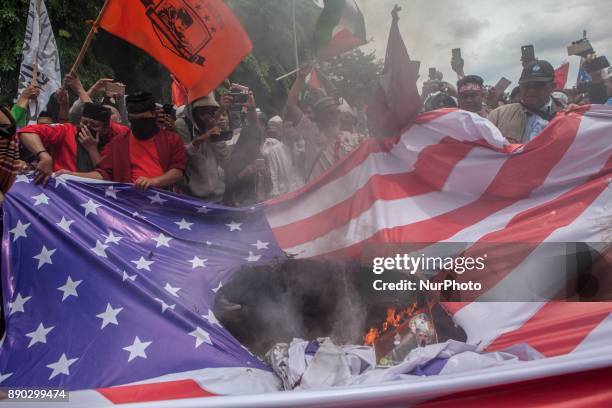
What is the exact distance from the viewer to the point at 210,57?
11.3 feet

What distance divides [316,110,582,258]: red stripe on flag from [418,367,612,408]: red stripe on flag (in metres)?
1.25

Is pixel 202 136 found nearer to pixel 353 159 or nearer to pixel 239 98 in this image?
pixel 239 98

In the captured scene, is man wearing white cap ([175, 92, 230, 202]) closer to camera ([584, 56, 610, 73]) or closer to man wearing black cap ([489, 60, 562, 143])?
man wearing black cap ([489, 60, 562, 143])

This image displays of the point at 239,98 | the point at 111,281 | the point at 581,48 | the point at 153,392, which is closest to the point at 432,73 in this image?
the point at 581,48

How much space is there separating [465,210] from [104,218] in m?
1.95

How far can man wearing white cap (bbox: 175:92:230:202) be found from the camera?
12.0 feet

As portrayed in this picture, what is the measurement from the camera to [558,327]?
2256mm

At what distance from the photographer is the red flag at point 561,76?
7.00m

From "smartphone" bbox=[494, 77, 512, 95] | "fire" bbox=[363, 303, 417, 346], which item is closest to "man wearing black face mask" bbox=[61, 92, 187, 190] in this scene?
"fire" bbox=[363, 303, 417, 346]

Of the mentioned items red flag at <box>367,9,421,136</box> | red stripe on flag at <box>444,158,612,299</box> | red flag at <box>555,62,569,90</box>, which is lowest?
red stripe on flag at <box>444,158,612,299</box>

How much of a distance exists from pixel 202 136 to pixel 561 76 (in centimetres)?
539

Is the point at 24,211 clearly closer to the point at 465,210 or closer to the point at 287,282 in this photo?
the point at 287,282

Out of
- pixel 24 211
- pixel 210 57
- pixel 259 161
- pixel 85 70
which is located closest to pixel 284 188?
pixel 259 161

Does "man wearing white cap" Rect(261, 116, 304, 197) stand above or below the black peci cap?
below
